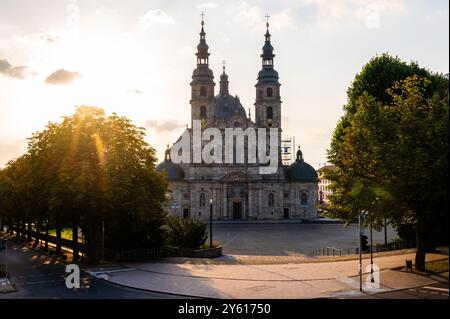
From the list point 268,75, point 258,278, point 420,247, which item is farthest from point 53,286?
point 268,75

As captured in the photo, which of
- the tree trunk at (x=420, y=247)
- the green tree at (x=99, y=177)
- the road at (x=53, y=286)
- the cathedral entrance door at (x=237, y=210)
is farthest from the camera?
the cathedral entrance door at (x=237, y=210)

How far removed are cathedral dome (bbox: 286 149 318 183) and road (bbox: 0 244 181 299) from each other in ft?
211

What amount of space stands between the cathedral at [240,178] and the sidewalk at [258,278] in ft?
191

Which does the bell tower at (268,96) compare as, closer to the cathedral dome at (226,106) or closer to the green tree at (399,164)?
the cathedral dome at (226,106)

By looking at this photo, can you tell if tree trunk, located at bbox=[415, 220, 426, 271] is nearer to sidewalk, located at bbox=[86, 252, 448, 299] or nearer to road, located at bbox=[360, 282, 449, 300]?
sidewalk, located at bbox=[86, 252, 448, 299]

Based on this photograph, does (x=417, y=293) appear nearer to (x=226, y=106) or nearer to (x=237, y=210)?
(x=237, y=210)

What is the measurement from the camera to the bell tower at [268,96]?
320ft

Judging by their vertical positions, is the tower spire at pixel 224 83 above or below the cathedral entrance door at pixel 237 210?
above

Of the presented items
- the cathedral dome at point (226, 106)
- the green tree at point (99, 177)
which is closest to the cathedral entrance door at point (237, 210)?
the cathedral dome at point (226, 106)

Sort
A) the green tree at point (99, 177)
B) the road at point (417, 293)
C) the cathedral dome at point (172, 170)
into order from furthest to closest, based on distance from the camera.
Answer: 1. the cathedral dome at point (172, 170)
2. the green tree at point (99, 177)
3. the road at point (417, 293)

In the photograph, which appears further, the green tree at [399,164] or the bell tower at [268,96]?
the bell tower at [268,96]

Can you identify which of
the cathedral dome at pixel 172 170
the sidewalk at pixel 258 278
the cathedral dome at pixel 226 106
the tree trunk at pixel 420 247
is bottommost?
the sidewalk at pixel 258 278

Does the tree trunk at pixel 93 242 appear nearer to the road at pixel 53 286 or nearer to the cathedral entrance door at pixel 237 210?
the road at pixel 53 286

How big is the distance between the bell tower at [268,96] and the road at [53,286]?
212 ft
